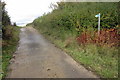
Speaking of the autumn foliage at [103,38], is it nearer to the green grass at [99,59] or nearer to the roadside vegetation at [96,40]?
the roadside vegetation at [96,40]

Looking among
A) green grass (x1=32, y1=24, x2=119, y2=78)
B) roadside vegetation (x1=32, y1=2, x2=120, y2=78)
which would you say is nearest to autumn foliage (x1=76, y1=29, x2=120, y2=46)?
roadside vegetation (x1=32, y1=2, x2=120, y2=78)

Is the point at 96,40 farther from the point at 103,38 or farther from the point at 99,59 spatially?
the point at 99,59

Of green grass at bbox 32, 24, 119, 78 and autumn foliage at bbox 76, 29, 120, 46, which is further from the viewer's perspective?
autumn foliage at bbox 76, 29, 120, 46

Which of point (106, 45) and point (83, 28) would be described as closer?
point (106, 45)

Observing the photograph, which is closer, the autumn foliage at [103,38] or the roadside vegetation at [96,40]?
the roadside vegetation at [96,40]

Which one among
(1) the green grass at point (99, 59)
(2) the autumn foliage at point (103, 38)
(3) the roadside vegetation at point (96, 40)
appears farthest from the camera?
(2) the autumn foliage at point (103, 38)

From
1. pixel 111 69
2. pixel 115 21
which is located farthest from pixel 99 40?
pixel 111 69

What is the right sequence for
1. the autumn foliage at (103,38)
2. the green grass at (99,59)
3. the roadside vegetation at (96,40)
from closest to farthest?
1. the green grass at (99,59)
2. the roadside vegetation at (96,40)
3. the autumn foliage at (103,38)

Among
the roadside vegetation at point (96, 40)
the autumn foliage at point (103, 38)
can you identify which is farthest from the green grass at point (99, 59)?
the autumn foliage at point (103, 38)

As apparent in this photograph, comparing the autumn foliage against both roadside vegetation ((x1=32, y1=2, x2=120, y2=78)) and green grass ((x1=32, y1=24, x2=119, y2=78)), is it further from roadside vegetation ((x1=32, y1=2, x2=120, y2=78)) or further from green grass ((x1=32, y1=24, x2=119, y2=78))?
green grass ((x1=32, y1=24, x2=119, y2=78))

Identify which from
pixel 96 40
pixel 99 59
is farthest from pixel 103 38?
pixel 99 59

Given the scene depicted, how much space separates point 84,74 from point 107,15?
441 cm

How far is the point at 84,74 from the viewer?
5.04 m

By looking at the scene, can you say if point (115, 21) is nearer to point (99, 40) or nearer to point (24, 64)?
point (99, 40)
